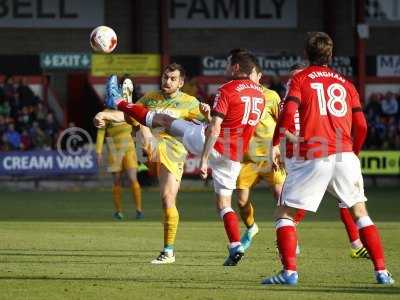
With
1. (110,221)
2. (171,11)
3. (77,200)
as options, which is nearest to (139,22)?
(171,11)

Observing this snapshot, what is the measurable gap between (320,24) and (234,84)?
27708mm

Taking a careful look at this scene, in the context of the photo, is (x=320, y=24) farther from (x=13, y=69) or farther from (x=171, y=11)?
(x=13, y=69)

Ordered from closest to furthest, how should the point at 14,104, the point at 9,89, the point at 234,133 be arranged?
the point at 234,133 < the point at 14,104 < the point at 9,89

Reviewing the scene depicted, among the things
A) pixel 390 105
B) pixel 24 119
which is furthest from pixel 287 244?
pixel 390 105

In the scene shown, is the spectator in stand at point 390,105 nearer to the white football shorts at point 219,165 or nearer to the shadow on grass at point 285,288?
the white football shorts at point 219,165

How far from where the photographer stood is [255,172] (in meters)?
14.8

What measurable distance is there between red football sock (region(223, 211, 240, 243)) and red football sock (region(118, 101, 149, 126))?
4.42 feet

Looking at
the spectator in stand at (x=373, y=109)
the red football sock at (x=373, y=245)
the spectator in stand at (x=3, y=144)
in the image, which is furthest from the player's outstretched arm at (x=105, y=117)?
the spectator in stand at (x=373, y=109)

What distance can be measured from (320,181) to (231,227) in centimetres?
241

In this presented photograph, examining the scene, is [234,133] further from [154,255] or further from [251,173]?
[154,255]

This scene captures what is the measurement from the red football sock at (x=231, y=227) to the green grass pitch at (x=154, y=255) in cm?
30

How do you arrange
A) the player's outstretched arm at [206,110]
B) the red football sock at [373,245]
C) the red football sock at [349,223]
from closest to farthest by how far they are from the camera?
1. the red football sock at [373,245]
2. the player's outstretched arm at [206,110]
3. the red football sock at [349,223]

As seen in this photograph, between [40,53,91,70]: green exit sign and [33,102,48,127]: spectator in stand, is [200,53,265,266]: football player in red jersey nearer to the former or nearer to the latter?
[33,102,48,127]: spectator in stand

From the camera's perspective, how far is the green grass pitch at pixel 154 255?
1071cm
